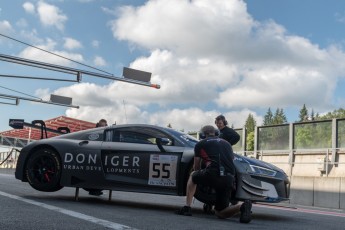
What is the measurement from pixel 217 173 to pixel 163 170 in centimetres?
111

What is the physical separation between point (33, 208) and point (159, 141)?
2.10 metres

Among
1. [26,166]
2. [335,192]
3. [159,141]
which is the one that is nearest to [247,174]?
[159,141]

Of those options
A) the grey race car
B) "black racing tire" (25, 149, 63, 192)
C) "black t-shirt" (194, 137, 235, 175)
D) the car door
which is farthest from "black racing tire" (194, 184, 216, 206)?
"black racing tire" (25, 149, 63, 192)

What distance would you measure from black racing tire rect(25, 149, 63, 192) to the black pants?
269 cm

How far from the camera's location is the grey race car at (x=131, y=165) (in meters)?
6.97

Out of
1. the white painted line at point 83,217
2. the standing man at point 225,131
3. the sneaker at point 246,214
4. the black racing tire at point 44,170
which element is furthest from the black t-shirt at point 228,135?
the white painted line at point 83,217

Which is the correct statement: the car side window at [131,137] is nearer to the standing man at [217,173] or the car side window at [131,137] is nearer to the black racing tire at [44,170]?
the black racing tire at [44,170]

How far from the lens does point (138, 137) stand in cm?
792

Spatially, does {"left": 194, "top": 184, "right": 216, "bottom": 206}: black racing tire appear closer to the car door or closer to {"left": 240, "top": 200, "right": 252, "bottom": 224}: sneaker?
the car door

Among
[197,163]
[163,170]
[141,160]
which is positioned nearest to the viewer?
[197,163]

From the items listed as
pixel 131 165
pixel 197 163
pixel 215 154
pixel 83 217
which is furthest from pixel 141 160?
pixel 83 217

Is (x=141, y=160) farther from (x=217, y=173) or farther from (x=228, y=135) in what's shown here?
(x=228, y=135)

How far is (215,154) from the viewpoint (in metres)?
6.65

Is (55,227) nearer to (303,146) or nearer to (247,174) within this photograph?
(247,174)
